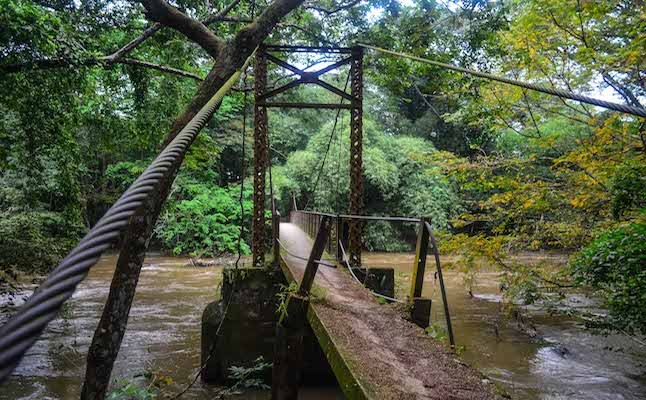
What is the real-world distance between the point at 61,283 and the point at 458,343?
687cm

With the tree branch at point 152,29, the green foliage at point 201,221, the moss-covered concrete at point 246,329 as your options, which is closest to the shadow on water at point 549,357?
the moss-covered concrete at point 246,329

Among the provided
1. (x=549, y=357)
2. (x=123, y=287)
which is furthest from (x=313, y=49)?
(x=549, y=357)

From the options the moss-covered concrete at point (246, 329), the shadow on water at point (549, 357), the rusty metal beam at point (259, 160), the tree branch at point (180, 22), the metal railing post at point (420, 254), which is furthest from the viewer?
the rusty metal beam at point (259, 160)

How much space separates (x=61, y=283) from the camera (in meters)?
0.56

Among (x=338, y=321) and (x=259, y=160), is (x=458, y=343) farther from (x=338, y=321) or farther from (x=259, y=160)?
(x=338, y=321)

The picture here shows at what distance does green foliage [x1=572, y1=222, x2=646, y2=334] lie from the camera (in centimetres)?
384

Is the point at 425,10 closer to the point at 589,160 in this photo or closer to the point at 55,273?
the point at 589,160

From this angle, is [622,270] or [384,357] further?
[622,270]

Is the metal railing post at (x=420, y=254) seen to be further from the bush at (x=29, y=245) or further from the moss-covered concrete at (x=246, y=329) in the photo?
the bush at (x=29, y=245)

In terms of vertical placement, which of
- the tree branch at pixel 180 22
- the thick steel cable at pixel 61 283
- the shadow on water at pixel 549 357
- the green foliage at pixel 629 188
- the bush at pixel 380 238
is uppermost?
the tree branch at pixel 180 22

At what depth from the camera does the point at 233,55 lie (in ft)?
12.5

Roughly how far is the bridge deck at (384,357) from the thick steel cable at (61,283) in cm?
150

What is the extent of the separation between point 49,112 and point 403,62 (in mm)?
5044

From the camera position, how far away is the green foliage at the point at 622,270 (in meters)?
3.84
